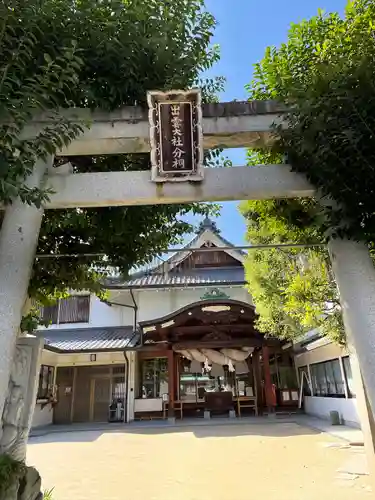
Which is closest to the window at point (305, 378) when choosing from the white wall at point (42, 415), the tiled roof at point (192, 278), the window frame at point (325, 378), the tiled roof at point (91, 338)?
the window frame at point (325, 378)

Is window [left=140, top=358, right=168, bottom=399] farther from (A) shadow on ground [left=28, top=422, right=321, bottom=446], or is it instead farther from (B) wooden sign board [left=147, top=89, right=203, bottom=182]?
(B) wooden sign board [left=147, top=89, right=203, bottom=182]

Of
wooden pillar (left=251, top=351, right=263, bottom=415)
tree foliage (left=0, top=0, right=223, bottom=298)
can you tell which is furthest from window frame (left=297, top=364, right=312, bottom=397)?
tree foliage (left=0, top=0, right=223, bottom=298)

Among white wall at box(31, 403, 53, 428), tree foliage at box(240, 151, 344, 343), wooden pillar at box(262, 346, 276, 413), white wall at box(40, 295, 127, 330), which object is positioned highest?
white wall at box(40, 295, 127, 330)

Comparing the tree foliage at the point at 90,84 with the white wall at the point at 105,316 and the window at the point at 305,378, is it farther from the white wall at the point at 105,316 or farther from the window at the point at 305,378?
the white wall at the point at 105,316

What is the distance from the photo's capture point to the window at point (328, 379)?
1314 cm

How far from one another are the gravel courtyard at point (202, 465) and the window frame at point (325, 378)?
2000mm

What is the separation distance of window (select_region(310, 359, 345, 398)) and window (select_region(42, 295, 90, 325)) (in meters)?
10.8

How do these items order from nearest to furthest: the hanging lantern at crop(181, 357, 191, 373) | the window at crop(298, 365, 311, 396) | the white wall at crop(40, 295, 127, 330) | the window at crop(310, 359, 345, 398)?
the window at crop(310, 359, 345, 398) → the window at crop(298, 365, 311, 396) → the hanging lantern at crop(181, 357, 191, 373) → the white wall at crop(40, 295, 127, 330)

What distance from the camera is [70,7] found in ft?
12.8

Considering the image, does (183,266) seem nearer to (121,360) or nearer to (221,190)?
(121,360)

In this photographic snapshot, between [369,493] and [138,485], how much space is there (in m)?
3.58

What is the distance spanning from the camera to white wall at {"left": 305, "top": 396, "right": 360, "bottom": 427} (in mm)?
11683

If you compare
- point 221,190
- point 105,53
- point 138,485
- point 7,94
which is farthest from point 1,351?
point 138,485

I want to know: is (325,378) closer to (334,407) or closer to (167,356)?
(334,407)
